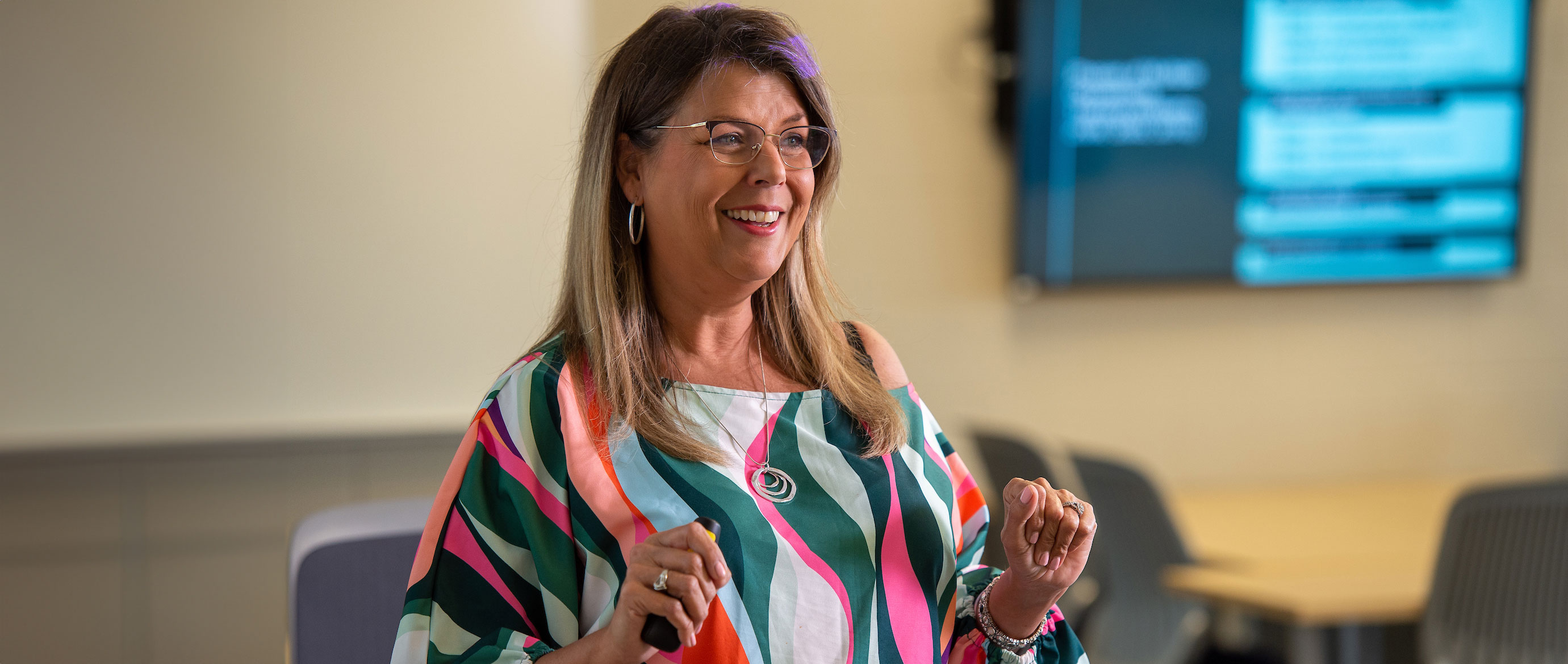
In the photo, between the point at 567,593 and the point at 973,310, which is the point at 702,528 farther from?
the point at 973,310

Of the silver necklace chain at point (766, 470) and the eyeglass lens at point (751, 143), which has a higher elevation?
the eyeglass lens at point (751, 143)

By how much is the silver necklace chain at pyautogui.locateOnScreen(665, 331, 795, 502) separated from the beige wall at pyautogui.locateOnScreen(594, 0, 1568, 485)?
1613 mm

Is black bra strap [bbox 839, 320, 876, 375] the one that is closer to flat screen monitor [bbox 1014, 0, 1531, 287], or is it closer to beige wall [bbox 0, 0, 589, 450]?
beige wall [bbox 0, 0, 589, 450]

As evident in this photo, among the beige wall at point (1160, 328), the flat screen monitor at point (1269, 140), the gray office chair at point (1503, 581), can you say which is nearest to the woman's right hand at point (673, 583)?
Result: the gray office chair at point (1503, 581)

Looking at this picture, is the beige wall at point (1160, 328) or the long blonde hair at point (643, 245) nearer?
the long blonde hair at point (643, 245)

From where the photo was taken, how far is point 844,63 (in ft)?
9.28

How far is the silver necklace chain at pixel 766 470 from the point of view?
1.11m

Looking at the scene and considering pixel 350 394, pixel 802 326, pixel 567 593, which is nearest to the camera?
pixel 567 593

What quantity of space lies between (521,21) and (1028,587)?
1.72 meters

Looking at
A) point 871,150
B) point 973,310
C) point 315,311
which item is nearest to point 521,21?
point 315,311

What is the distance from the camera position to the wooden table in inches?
84.6

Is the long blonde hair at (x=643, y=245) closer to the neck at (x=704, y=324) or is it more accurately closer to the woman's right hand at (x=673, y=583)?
the neck at (x=704, y=324)

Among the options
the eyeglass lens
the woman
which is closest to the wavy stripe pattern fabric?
the woman

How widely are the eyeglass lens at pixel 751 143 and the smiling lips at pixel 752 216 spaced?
0.05 meters
